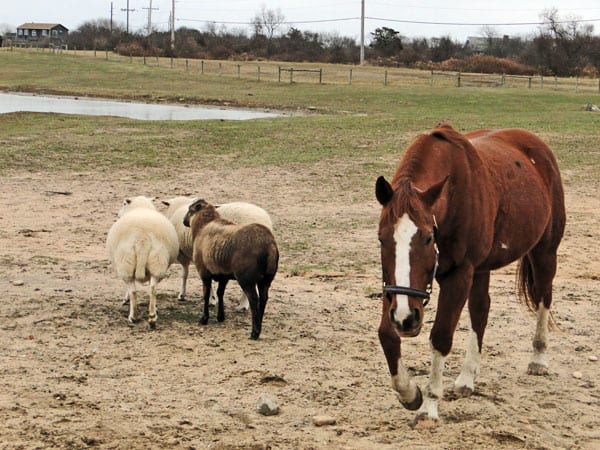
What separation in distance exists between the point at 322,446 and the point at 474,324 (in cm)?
187

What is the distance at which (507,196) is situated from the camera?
256 inches

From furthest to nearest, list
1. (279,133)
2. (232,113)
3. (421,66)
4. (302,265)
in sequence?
(421,66), (232,113), (279,133), (302,265)

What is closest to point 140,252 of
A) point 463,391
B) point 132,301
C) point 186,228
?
A: point 132,301

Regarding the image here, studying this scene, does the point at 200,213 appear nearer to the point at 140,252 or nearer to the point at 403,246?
the point at 140,252

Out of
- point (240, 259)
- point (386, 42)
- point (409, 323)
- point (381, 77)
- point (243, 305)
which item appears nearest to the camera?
point (409, 323)

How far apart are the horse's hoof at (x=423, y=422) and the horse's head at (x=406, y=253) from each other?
1.00 meters

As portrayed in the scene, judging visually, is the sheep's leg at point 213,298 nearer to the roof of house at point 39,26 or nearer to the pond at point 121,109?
the pond at point 121,109

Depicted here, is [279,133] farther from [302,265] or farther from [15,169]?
[302,265]

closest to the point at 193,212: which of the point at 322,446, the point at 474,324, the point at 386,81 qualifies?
the point at 474,324

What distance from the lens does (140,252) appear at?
8.28 m

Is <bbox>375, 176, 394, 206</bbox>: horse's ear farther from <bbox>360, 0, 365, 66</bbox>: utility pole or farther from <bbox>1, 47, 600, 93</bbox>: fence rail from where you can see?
<bbox>360, 0, 365, 66</bbox>: utility pole

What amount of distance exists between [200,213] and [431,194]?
3.87 metres

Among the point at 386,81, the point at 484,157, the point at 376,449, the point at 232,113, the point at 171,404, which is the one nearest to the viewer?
the point at 376,449

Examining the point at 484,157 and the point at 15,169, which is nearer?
the point at 484,157
